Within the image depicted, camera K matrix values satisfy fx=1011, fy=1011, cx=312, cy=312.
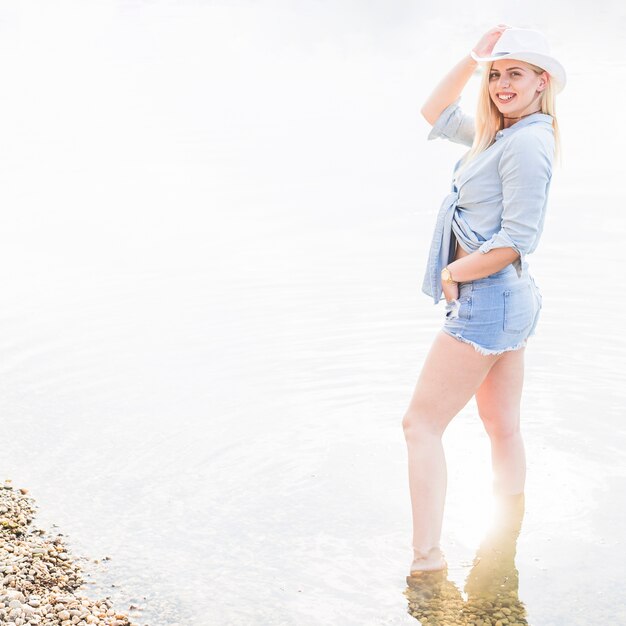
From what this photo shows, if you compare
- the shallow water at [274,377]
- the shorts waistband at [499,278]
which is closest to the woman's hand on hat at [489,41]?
the shorts waistband at [499,278]

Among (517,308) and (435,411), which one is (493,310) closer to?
(517,308)

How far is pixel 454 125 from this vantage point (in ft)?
14.4

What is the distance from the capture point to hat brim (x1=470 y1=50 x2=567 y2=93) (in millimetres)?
3828

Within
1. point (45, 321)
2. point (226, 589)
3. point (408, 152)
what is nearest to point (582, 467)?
point (226, 589)

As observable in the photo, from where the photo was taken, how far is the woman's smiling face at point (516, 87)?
3.90 meters

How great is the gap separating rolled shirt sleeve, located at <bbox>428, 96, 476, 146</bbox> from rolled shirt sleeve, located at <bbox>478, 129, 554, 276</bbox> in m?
0.59

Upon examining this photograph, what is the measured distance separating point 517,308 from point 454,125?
907 millimetres

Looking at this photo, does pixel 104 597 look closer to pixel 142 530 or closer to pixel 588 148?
pixel 142 530

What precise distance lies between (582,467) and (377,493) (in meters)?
1.14

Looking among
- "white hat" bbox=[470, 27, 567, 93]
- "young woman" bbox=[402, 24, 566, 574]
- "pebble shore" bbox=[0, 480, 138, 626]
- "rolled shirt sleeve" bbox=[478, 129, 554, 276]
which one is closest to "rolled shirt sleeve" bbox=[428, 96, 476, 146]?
"young woman" bbox=[402, 24, 566, 574]

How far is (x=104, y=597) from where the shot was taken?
4273 millimetres

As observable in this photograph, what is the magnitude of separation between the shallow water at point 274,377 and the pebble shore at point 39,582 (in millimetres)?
134

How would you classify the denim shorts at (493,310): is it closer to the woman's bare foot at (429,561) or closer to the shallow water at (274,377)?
the woman's bare foot at (429,561)

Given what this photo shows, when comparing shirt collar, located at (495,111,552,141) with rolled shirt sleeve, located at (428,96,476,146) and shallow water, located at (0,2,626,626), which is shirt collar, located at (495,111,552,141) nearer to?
rolled shirt sleeve, located at (428,96,476,146)
